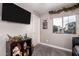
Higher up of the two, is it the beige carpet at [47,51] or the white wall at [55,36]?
the white wall at [55,36]

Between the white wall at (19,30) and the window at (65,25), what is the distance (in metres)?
0.26

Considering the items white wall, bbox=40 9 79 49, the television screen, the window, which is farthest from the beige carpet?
the television screen

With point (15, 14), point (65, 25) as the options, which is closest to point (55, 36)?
point (65, 25)

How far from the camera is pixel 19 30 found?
A: 1.23 metres

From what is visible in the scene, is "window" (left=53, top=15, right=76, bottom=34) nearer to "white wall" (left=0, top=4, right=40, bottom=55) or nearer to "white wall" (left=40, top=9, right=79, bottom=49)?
"white wall" (left=40, top=9, right=79, bottom=49)

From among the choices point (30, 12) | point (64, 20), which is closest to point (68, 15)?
point (64, 20)

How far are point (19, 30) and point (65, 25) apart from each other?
65 cm

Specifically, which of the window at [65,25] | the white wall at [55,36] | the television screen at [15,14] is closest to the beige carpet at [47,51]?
the white wall at [55,36]

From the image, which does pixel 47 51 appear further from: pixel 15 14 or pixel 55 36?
pixel 15 14

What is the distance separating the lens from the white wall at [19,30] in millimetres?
1206

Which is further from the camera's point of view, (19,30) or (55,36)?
(55,36)

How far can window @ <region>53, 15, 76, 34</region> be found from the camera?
1.20 m

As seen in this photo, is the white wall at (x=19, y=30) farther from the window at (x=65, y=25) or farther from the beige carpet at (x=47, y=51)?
the window at (x=65, y=25)

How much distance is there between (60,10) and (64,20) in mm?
153
